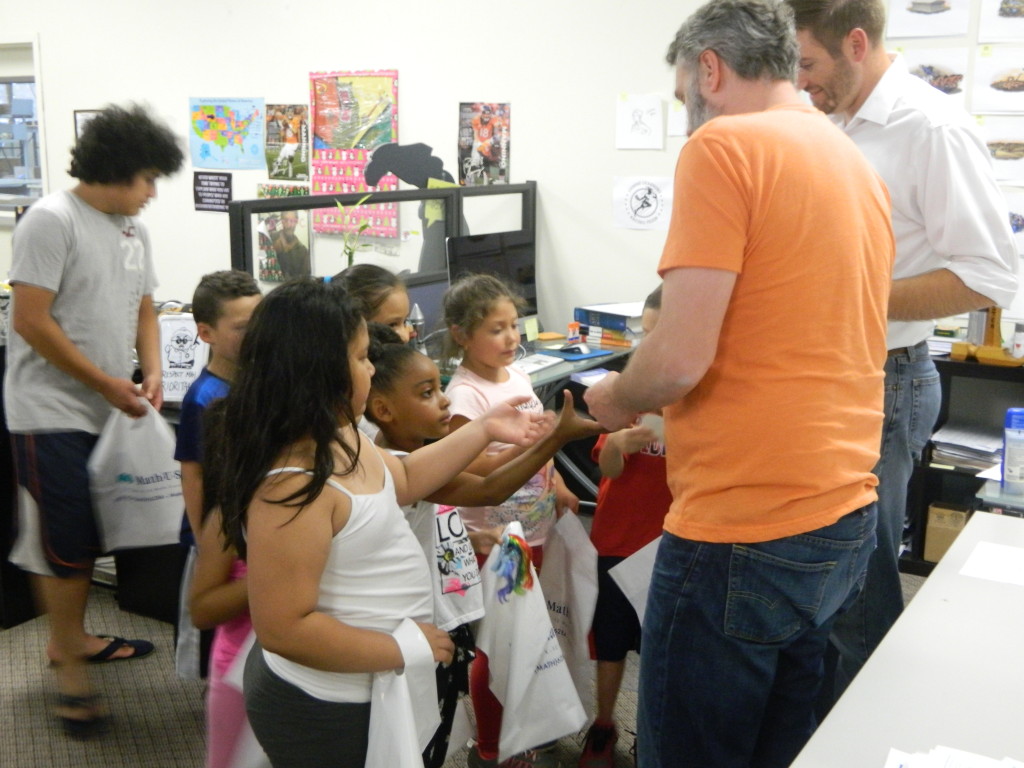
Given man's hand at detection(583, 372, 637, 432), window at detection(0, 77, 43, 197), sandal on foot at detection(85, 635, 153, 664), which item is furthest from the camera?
window at detection(0, 77, 43, 197)

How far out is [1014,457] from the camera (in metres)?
2.12

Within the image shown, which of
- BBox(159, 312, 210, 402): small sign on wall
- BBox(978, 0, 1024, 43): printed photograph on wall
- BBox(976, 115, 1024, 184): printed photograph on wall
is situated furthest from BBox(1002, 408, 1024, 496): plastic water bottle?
BBox(159, 312, 210, 402): small sign on wall

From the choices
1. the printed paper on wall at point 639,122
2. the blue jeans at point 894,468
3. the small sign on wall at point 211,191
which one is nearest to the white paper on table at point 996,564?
the blue jeans at point 894,468

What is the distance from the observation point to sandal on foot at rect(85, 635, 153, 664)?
267cm

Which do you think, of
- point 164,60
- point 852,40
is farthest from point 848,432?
point 164,60

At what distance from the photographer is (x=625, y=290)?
4.10 meters

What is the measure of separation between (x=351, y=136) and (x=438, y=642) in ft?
11.8

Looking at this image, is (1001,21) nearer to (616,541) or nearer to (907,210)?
(907,210)

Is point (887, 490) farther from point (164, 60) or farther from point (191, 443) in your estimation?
point (164, 60)

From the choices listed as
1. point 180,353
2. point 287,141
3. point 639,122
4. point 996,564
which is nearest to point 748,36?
point 996,564

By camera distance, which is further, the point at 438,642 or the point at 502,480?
the point at 502,480

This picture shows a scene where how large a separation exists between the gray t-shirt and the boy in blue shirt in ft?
1.24

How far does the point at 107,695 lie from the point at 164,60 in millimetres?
3553

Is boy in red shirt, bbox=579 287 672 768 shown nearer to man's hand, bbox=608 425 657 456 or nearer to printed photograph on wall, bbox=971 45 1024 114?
man's hand, bbox=608 425 657 456
